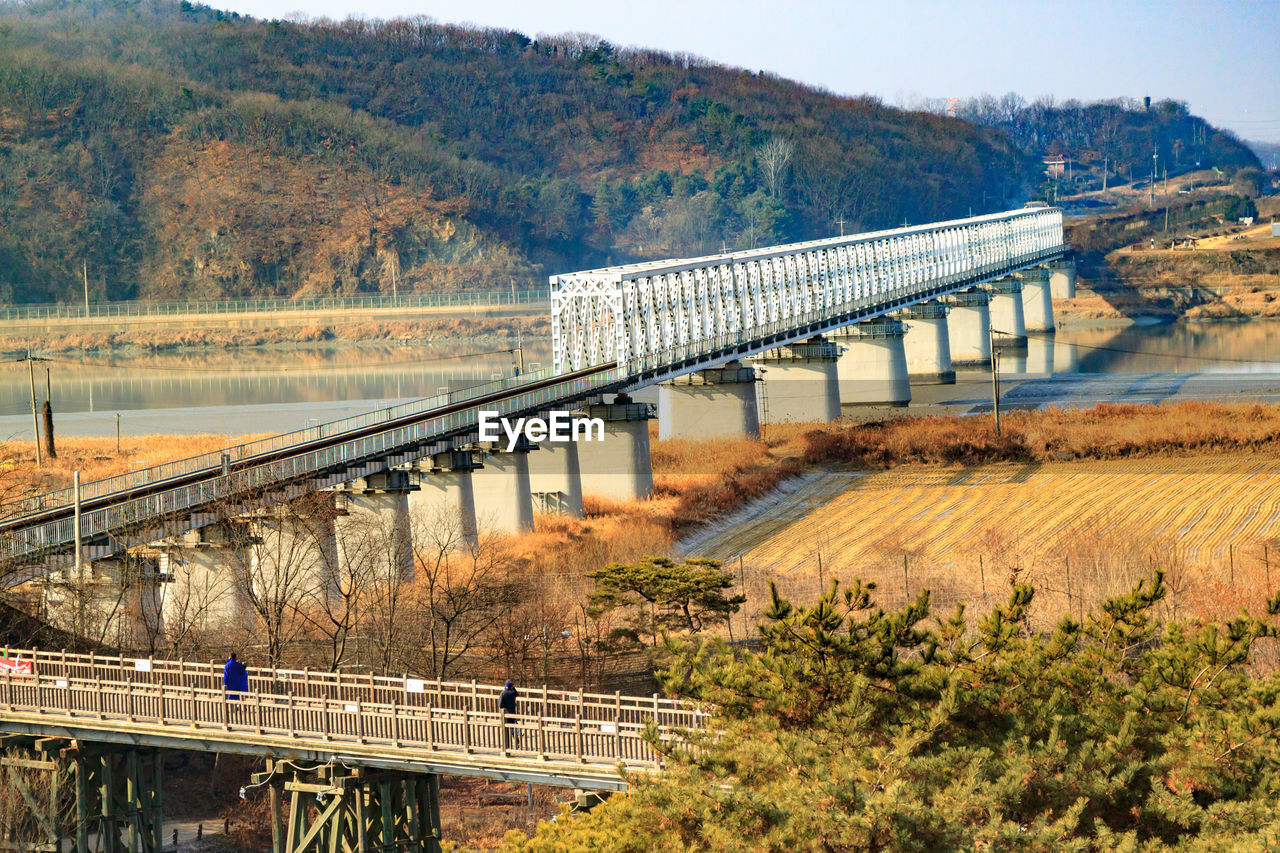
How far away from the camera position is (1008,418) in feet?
276

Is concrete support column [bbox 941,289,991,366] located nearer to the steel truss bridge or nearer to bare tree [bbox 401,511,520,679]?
the steel truss bridge

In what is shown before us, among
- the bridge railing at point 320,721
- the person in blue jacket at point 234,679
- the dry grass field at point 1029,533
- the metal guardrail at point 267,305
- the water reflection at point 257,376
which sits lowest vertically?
the dry grass field at point 1029,533

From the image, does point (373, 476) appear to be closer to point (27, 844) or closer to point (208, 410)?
point (27, 844)

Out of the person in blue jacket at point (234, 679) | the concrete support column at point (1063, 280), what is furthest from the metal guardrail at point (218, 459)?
the concrete support column at point (1063, 280)

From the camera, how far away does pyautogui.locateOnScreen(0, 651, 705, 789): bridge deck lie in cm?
2705

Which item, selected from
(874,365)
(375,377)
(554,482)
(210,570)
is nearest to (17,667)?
(210,570)

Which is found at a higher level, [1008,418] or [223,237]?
[223,237]

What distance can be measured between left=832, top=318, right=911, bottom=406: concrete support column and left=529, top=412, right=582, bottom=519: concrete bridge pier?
47.4 m

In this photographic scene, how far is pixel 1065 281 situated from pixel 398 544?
160 meters

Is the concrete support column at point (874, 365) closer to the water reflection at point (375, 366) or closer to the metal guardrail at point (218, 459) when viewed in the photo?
the water reflection at point (375, 366)

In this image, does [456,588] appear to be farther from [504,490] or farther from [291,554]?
[504,490]

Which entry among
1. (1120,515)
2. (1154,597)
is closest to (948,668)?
(1154,597)

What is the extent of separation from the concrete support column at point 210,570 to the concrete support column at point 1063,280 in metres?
164

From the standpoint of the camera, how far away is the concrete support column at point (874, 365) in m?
105
